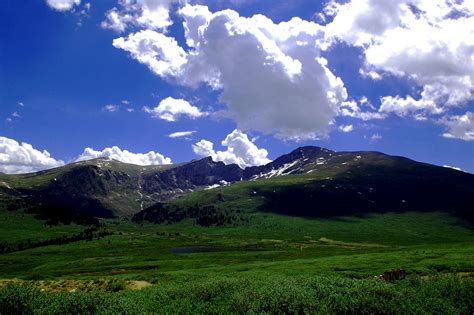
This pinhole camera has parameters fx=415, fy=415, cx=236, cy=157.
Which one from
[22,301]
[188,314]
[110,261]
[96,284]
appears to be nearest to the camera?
[188,314]

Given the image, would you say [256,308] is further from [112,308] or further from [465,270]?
[465,270]

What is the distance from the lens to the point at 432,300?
30.5 metres

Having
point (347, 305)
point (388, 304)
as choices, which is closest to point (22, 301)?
point (347, 305)

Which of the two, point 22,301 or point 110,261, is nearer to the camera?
point 22,301

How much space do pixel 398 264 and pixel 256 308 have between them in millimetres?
62773

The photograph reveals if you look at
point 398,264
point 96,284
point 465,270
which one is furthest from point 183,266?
point 465,270

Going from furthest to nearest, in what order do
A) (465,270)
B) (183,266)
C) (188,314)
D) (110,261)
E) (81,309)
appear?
(110,261), (183,266), (465,270), (81,309), (188,314)

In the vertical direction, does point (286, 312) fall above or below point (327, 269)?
above

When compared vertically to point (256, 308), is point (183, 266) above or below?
below

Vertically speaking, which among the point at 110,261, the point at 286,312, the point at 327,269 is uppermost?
the point at 286,312

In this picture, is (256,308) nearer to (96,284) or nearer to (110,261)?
(96,284)

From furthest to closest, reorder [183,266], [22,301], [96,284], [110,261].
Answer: [110,261] < [183,266] < [96,284] < [22,301]

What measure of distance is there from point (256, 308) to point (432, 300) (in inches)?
521

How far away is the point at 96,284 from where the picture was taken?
267 ft
